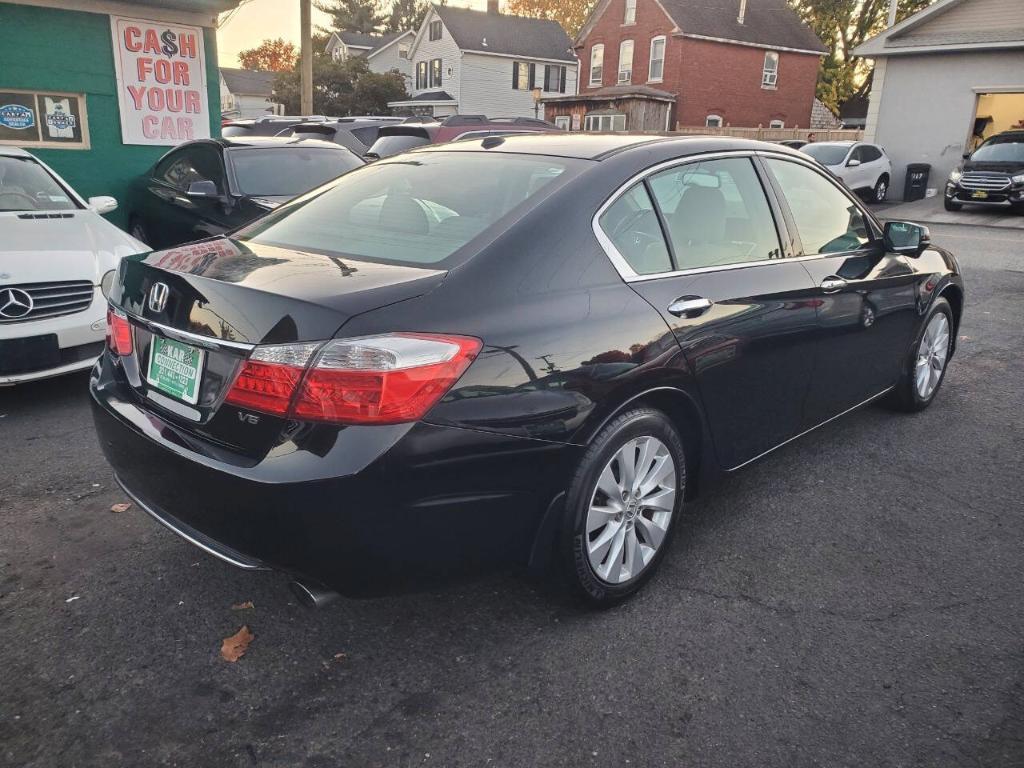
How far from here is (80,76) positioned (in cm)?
1060

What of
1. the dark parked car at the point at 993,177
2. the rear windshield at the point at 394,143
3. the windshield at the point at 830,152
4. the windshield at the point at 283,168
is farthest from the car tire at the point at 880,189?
the windshield at the point at 283,168

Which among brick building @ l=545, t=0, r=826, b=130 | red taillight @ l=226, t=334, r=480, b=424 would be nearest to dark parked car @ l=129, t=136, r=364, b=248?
red taillight @ l=226, t=334, r=480, b=424

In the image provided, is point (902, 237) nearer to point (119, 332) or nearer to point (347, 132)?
point (119, 332)

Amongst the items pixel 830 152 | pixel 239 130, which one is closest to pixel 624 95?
pixel 830 152

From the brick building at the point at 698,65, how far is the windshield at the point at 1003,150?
695 inches

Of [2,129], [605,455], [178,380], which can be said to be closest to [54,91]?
[2,129]

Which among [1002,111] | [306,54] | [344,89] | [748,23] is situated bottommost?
[1002,111]

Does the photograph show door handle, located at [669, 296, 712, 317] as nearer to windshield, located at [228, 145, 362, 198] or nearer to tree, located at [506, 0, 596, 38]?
windshield, located at [228, 145, 362, 198]

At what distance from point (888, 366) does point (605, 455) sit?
2584 mm

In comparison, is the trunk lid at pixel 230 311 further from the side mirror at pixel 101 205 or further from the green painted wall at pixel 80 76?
the green painted wall at pixel 80 76

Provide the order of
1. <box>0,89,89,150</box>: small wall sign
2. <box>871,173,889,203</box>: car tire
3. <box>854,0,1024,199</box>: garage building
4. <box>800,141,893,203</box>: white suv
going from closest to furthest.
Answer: <box>0,89,89,150</box>: small wall sign → <box>800,141,893,203</box>: white suv → <box>854,0,1024,199</box>: garage building → <box>871,173,889,203</box>: car tire

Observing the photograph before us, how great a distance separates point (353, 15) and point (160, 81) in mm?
74494

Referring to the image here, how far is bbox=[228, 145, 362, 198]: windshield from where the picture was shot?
25.8ft

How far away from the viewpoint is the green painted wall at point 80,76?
33.1 feet
